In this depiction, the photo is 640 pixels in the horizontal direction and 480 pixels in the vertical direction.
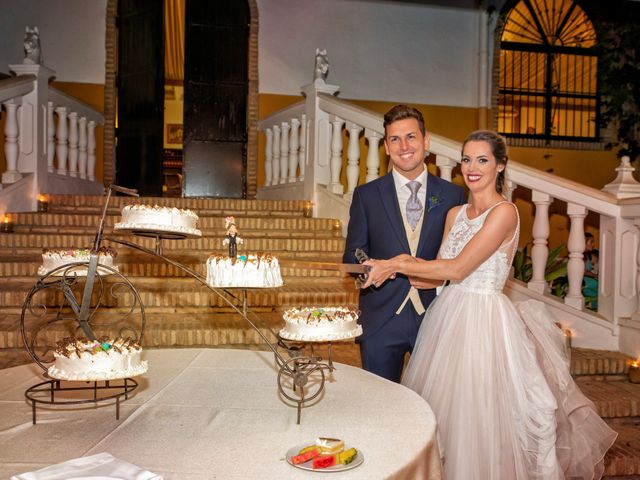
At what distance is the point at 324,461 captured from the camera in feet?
4.69

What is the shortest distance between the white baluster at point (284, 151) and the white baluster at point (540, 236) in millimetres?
3557

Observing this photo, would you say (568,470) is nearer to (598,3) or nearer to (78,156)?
(78,156)

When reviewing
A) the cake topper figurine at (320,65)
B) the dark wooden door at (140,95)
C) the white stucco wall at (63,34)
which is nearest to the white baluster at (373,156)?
the cake topper figurine at (320,65)

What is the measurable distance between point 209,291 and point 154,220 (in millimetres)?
3013

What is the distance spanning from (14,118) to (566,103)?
7.72 metres

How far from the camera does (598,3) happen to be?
923 cm

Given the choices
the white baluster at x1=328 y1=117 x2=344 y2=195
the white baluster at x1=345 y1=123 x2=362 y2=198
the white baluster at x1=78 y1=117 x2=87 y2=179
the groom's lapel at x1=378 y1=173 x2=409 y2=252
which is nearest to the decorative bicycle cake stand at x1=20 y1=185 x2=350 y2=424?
the groom's lapel at x1=378 y1=173 x2=409 y2=252

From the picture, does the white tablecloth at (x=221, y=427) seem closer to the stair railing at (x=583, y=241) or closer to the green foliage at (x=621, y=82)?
the stair railing at (x=583, y=241)

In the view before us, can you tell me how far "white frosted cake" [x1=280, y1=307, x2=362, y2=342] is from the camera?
1.98 m

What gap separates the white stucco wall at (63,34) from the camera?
7867 millimetres

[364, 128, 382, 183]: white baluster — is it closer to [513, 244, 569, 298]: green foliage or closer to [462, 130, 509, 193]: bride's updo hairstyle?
[513, 244, 569, 298]: green foliage

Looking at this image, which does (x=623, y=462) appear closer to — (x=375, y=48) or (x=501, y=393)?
(x=501, y=393)

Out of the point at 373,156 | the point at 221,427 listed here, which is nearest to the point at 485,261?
the point at 221,427

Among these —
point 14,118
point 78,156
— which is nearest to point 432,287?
point 14,118
